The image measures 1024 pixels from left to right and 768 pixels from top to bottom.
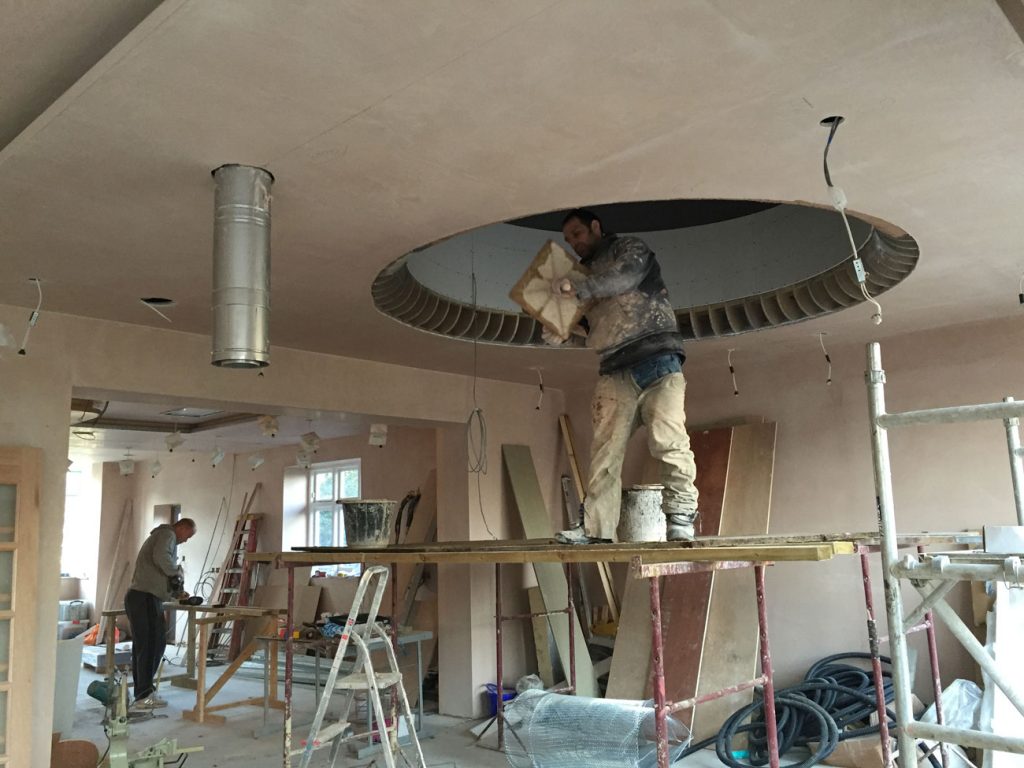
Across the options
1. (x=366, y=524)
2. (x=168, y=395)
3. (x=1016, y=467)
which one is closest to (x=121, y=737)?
(x=366, y=524)

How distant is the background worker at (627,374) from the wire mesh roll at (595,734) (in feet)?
4.39

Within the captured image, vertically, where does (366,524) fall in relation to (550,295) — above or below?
below

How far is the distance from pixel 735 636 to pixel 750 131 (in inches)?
162

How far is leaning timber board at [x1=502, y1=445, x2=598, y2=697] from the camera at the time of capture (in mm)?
6371

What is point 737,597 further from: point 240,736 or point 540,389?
point 240,736

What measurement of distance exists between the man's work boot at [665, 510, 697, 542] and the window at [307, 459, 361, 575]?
6.94 m

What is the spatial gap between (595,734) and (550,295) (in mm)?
2530

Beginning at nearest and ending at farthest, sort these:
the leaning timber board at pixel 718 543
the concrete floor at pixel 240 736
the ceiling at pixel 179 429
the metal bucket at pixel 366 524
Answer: the leaning timber board at pixel 718 543, the metal bucket at pixel 366 524, the concrete floor at pixel 240 736, the ceiling at pixel 179 429

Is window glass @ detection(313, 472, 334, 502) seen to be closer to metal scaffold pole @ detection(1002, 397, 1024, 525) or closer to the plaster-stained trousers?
the plaster-stained trousers

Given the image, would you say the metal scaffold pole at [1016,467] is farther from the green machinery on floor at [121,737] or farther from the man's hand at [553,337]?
the green machinery on floor at [121,737]

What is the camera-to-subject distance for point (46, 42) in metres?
2.23

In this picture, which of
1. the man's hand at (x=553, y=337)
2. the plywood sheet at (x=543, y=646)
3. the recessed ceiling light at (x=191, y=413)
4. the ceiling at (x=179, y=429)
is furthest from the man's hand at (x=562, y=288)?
the recessed ceiling light at (x=191, y=413)

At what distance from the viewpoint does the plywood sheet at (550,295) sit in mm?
3668

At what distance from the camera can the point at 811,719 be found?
5.07m
